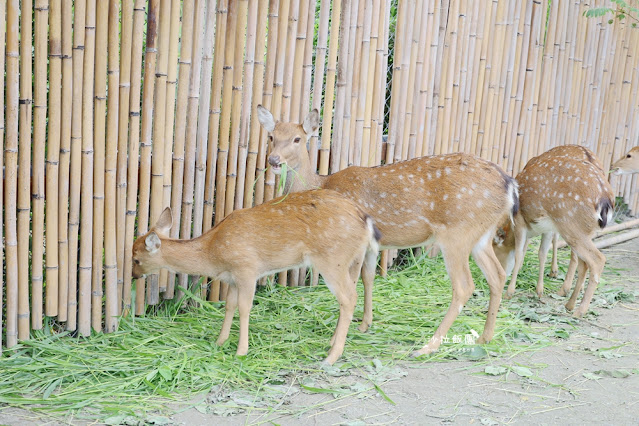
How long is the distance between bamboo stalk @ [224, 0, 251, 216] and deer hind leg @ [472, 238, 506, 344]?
5.68 ft

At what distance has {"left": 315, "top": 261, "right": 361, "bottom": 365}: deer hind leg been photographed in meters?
4.92

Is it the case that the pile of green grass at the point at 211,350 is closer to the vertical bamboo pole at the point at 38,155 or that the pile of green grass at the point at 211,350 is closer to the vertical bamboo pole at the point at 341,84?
the vertical bamboo pole at the point at 38,155

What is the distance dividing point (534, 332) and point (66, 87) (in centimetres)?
343

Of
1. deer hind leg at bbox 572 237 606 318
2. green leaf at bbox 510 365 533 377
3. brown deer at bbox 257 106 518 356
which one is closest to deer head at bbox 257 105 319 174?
brown deer at bbox 257 106 518 356

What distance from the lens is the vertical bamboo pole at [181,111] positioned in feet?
17.2

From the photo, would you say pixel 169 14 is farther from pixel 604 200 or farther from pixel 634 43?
pixel 634 43

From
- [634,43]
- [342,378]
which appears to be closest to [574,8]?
[634,43]

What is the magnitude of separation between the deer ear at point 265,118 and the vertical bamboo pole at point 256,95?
19 centimetres

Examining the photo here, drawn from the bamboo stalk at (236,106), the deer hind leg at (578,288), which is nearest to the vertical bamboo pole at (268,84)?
the bamboo stalk at (236,106)

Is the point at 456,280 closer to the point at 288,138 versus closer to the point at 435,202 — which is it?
the point at 435,202

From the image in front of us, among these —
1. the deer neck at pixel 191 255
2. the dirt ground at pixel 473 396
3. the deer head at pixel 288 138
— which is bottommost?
the dirt ground at pixel 473 396

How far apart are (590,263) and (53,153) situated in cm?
380

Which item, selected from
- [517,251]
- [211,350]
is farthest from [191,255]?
[517,251]

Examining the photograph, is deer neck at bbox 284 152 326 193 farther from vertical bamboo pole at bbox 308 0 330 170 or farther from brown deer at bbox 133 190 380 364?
brown deer at bbox 133 190 380 364
